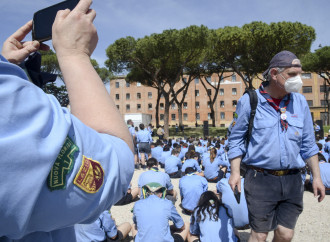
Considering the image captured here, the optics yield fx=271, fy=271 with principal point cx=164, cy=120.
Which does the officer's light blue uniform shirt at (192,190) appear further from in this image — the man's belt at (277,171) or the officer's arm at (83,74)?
the officer's arm at (83,74)

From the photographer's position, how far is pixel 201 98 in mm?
54812

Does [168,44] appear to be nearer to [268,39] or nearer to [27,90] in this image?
[268,39]

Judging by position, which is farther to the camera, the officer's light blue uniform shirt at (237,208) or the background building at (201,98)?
the background building at (201,98)

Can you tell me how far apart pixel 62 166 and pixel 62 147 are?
40mm

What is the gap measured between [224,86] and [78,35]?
181ft

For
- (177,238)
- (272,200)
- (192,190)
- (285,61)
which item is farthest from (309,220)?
(285,61)

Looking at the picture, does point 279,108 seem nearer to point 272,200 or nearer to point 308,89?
point 272,200

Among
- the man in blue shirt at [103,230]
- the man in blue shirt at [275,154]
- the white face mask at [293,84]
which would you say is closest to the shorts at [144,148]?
the man in blue shirt at [103,230]

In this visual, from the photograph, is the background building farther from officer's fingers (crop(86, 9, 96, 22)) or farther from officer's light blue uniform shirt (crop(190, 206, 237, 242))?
officer's fingers (crop(86, 9, 96, 22))

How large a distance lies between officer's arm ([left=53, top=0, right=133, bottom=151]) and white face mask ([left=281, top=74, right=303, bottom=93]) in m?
2.03

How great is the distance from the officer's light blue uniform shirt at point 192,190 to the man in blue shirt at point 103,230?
59.3 inches

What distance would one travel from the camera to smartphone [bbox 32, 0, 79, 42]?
1.00m

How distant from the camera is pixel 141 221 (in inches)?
154

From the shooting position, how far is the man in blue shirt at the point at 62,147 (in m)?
0.49
